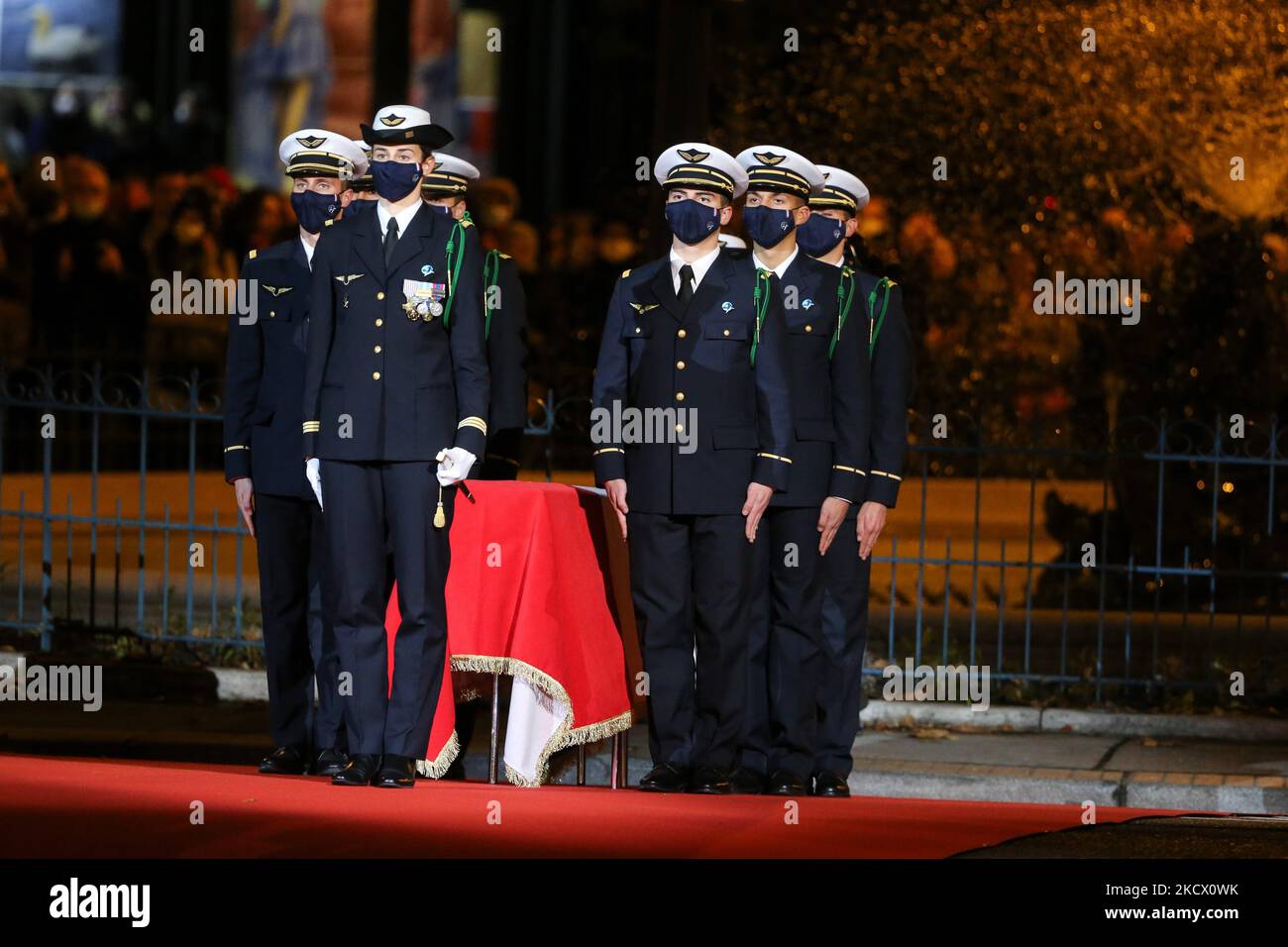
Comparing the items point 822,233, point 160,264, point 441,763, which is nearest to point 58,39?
point 160,264

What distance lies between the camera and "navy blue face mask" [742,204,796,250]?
25.7ft

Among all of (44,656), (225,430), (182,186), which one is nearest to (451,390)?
(225,430)

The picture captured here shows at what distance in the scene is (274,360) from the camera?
26.6 feet

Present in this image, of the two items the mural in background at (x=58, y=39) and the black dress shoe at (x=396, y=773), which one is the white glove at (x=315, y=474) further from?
the mural in background at (x=58, y=39)

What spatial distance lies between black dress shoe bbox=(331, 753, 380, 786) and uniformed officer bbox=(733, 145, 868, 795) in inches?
44.8

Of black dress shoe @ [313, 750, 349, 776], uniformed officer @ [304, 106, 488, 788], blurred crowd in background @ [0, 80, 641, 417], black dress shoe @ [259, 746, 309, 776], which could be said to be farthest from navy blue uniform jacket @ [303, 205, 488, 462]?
blurred crowd in background @ [0, 80, 641, 417]

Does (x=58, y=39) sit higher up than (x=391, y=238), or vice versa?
(x=58, y=39)

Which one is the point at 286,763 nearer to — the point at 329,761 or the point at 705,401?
the point at 329,761

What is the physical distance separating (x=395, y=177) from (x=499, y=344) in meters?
1.47

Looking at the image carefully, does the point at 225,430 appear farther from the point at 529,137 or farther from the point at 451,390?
the point at 529,137

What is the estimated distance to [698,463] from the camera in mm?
7566

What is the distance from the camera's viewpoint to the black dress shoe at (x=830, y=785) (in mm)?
7785

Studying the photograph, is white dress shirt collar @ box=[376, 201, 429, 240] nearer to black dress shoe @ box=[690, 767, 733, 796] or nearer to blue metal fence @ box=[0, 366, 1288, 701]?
black dress shoe @ box=[690, 767, 733, 796]

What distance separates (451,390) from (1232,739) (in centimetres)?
415
